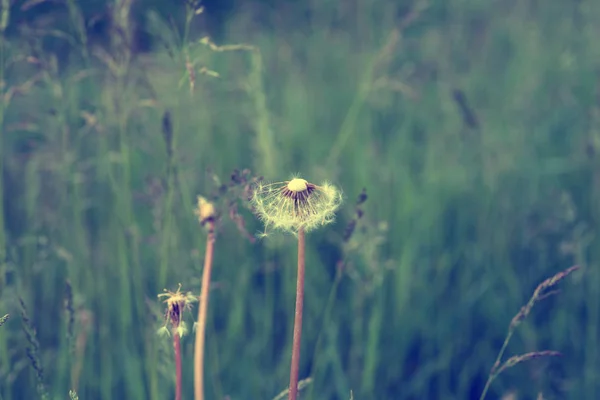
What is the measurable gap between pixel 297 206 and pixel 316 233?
1.57 meters

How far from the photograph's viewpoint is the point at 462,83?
3.70m

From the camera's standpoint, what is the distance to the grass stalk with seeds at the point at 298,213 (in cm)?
96

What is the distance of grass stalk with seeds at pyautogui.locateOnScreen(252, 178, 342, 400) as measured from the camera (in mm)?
961

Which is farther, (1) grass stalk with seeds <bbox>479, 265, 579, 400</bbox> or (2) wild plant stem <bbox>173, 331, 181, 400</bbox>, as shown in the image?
(1) grass stalk with seeds <bbox>479, 265, 579, 400</bbox>

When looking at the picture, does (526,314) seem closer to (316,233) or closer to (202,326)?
(202,326)

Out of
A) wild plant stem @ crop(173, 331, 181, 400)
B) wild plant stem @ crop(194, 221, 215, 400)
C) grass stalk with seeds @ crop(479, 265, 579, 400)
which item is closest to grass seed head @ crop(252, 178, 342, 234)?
wild plant stem @ crop(194, 221, 215, 400)

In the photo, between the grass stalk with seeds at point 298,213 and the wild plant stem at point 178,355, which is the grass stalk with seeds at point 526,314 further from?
the wild plant stem at point 178,355

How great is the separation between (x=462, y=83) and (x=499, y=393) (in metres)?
2.24

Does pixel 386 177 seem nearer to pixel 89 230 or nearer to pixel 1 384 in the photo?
pixel 89 230

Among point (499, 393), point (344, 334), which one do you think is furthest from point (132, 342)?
point (499, 393)

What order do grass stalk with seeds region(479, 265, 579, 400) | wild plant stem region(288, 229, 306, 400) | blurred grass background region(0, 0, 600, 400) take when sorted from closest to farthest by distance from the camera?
wild plant stem region(288, 229, 306, 400), grass stalk with seeds region(479, 265, 579, 400), blurred grass background region(0, 0, 600, 400)

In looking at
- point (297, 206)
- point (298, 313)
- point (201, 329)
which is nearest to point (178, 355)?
point (201, 329)

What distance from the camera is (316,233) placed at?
2.54 metres

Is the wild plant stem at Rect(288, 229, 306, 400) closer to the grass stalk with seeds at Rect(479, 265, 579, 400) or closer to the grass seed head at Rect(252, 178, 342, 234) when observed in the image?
the grass seed head at Rect(252, 178, 342, 234)
